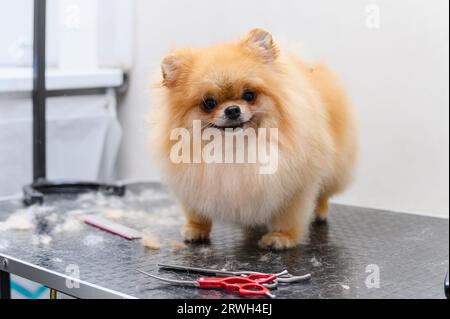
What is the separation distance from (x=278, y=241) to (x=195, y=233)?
0.19m

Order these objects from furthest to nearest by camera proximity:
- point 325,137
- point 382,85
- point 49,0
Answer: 1. point 49,0
2. point 382,85
3. point 325,137

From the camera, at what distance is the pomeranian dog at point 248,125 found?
1368 millimetres

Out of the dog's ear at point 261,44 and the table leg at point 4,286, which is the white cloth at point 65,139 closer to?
the table leg at point 4,286

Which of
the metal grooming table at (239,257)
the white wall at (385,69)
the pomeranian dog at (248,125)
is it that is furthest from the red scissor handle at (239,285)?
the white wall at (385,69)

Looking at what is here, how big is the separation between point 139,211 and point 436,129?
84cm

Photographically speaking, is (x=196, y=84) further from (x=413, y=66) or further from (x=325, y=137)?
(x=413, y=66)

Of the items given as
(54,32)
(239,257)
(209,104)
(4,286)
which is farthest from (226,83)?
(54,32)

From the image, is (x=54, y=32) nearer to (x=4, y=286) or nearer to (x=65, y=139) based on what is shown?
(x=65, y=139)

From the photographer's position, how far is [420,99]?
1947 mm

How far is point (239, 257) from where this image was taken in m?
1.42

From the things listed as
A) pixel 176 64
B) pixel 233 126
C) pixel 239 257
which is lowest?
pixel 239 257

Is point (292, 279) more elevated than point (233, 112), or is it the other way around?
point (233, 112)

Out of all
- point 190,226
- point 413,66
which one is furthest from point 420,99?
point 190,226

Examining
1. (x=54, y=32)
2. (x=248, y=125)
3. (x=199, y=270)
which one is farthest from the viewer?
(x=54, y=32)
